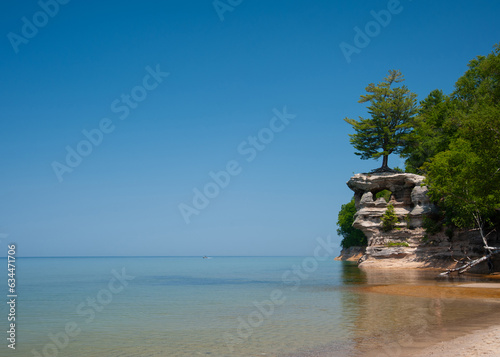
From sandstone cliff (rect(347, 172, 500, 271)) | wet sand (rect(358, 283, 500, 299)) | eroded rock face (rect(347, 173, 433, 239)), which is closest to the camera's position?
wet sand (rect(358, 283, 500, 299))

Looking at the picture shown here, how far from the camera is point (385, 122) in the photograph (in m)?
52.5

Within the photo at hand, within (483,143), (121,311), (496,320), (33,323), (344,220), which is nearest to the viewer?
(496,320)

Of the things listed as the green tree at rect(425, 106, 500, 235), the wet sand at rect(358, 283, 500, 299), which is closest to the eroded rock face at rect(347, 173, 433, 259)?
the green tree at rect(425, 106, 500, 235)

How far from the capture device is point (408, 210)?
4894cm

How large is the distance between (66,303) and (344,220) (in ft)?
275

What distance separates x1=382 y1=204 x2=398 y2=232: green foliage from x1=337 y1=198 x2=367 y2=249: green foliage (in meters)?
45.8

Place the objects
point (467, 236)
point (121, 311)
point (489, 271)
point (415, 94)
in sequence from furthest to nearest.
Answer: point (415, 94) < point (467, 236) < point (489, 271) < point (121, 311)

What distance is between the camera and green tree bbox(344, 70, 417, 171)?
170 feet

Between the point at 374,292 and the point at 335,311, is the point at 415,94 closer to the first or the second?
the point at 374,292

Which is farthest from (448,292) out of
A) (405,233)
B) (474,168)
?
(405,233)

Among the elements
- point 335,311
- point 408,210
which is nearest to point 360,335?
point 335,311

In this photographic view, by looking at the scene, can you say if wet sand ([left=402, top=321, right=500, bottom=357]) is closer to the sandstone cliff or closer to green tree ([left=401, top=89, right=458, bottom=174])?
the sandstone cliff

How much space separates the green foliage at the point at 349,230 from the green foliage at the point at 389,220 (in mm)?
45830

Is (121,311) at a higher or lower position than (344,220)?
lower
